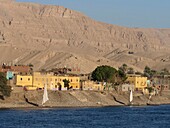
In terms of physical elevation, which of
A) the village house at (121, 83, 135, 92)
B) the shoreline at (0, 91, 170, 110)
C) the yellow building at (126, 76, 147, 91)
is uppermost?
the yellow building at (126, 76, 147, 91)

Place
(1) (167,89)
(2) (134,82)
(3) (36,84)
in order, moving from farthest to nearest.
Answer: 1. (1) (167,89)
2. (2) (134,82)
3. (3) (36,84)

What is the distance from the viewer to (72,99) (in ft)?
367

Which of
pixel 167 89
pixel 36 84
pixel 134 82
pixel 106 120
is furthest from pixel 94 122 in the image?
pixel 167 89

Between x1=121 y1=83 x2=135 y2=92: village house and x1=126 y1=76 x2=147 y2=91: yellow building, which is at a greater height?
x1=126 y1=76 x2=147 y2=91: yellow building

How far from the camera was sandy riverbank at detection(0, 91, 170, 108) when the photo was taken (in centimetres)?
10431

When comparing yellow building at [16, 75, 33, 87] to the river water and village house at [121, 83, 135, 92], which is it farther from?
village house at [121, 83, 135, 92]

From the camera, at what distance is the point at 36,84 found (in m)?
121

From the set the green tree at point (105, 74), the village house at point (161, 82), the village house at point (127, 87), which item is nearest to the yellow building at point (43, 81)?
the green tree at point (105, 74)

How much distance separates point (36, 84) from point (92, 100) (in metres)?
10.5

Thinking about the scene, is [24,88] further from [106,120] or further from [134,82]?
[134,82]

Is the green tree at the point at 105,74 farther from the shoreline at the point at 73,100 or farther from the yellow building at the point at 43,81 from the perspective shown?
the yellow building at the point at 43,81

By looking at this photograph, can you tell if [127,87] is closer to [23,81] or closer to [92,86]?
[92,86]

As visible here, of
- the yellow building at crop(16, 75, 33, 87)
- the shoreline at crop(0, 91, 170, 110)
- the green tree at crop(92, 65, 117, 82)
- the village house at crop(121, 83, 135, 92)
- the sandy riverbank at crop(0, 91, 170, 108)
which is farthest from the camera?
the village house at crop(121, 83, 135, 92)

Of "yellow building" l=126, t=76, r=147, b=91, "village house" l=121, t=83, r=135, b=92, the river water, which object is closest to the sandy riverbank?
"village house" l=121, t=83, r=135, b=92
